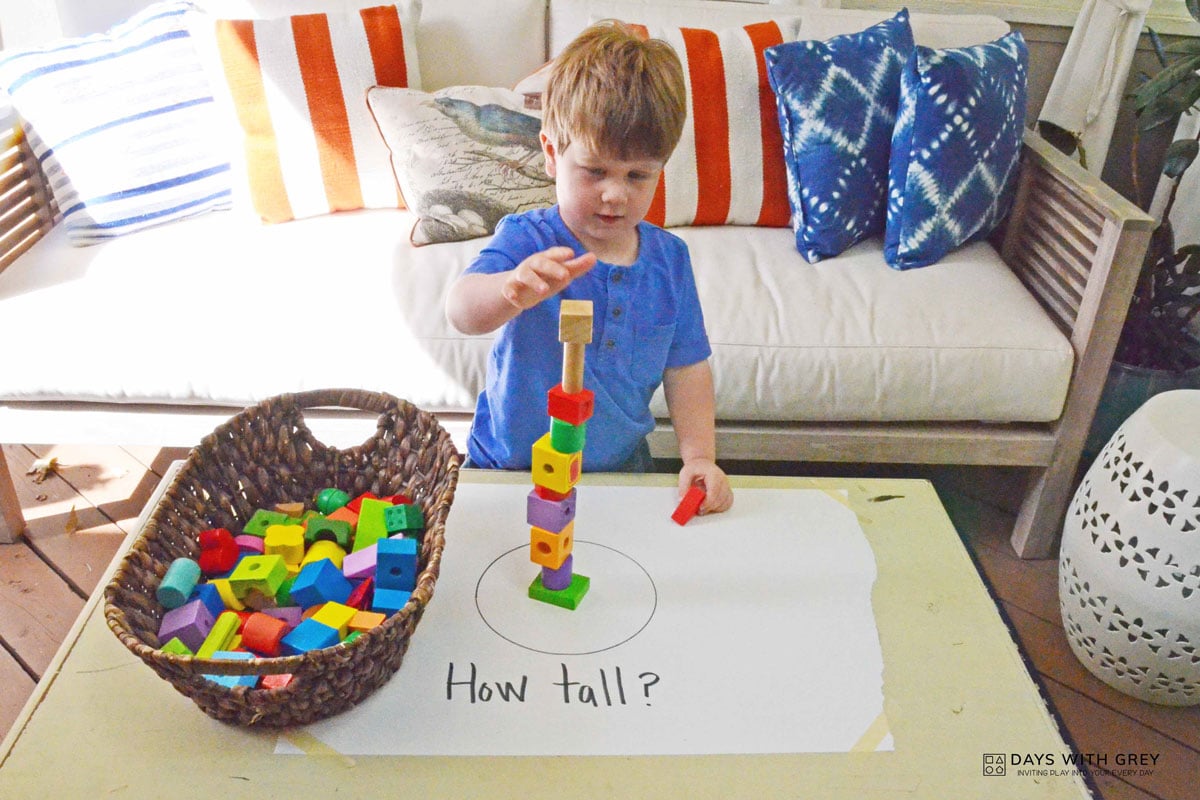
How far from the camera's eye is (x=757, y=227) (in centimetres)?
193

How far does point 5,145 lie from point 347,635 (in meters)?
1.45

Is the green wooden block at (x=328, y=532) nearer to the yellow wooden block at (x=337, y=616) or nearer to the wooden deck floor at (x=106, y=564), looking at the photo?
the yellow wooden block at (x=337, y=616)

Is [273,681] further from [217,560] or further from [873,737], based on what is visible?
[873,737]

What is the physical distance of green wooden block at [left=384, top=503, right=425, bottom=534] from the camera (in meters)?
0.85

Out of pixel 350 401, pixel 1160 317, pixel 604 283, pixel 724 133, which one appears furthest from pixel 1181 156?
pixel 350 401

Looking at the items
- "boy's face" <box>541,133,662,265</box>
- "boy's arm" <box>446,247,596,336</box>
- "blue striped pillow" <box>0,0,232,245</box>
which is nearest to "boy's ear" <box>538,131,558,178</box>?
"boy's face" <box>541,133,662,265</box>

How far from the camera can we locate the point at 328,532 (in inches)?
34.4

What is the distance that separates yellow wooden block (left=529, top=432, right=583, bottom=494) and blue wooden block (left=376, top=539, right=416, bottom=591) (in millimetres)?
124

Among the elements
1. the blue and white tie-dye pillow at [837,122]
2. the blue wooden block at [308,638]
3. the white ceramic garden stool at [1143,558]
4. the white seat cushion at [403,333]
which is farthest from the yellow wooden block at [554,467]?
the blue and white tie-dye pillow at [837,122]

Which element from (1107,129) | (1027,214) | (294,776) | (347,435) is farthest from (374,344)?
(1107,129)

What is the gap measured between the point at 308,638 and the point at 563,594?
22cm

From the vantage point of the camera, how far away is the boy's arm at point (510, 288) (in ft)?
2.40

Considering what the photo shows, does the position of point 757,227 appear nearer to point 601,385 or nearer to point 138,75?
point 601,385

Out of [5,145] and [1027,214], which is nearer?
[5,145]
